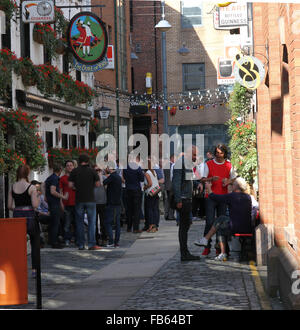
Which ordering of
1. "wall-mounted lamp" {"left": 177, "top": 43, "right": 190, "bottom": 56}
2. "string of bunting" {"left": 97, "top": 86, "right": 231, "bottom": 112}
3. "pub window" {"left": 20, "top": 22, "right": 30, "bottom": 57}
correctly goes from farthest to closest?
"wall-mounted lamp" {"left": 177, "top": 43, "right": 190, "bottom": 56}
"string of bunting" {"left": 97, "top": 86, "right": 231, "bottom": 112}
"pub window" {"left": 20, "top": 22, "right": 30, "bottom": 57}

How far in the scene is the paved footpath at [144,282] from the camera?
32.6ft

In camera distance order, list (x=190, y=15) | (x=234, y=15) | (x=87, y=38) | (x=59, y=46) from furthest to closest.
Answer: (x=190, y=15)
(x=59, y=46)
(x=234, y=15)
(x=87, y=38)

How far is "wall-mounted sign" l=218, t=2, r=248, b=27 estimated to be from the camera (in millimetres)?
22047

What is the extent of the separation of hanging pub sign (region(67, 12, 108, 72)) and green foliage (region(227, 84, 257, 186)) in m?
4.19

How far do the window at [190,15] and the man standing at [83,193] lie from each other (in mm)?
32680

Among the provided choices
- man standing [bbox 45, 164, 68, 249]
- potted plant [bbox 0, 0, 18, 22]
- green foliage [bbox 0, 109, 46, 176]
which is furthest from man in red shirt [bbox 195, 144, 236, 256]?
potted plant [bbox 0, 0, 18, 22]

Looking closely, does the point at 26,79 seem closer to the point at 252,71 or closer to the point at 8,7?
the point at 8,7

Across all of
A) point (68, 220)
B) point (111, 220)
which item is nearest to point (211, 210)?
point (111, 220)

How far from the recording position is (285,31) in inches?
362

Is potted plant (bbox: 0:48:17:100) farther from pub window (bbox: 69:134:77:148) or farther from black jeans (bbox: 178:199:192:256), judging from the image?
pub window (bbox: 69:134:77:148)

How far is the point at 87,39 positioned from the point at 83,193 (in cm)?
632

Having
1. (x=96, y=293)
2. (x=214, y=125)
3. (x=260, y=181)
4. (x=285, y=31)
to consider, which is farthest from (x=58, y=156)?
(x=214, y=125)

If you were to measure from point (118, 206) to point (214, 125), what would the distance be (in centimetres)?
3060

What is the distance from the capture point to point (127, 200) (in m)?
21.1
